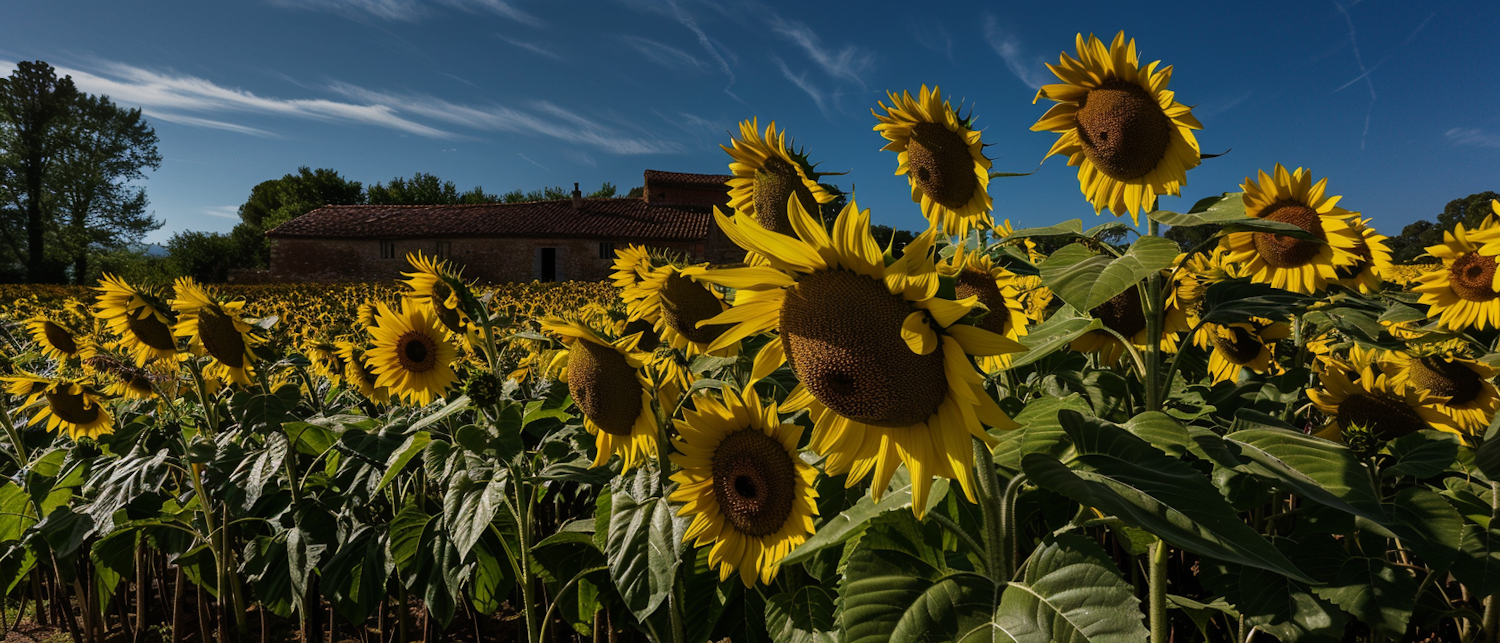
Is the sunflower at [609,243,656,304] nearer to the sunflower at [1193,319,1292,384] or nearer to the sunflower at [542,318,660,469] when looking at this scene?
the sunflower at [542,318,660,469]

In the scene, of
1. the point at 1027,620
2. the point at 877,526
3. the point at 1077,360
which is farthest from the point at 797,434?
the point at 1077,360

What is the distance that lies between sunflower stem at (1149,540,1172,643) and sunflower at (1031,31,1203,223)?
0.74 m

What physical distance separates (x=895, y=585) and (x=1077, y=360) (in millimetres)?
1082

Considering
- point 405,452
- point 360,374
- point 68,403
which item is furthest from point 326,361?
point 405,452

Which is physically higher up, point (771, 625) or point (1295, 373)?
point (1295, 373)

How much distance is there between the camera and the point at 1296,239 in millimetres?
2066

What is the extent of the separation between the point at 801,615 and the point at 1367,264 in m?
2.32

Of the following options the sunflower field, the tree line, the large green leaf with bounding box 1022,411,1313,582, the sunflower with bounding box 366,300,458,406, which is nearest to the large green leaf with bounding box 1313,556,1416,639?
the sunflower field

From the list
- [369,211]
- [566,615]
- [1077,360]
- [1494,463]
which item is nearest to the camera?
[1494,463]

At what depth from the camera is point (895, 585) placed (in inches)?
44.3

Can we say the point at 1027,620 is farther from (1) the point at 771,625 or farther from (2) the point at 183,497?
(2) the point at 183,497

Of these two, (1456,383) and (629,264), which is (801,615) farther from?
(1456,383)

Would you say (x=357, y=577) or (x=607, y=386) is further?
(x=357, y=577)

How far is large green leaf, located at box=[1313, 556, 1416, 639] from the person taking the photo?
1362 millimetres
